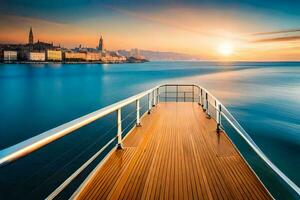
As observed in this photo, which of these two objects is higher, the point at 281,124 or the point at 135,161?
the point at 135,161

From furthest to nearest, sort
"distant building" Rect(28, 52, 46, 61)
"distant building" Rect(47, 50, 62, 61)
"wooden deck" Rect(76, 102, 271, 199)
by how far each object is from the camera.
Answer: "distant building" Rect(47, 50, 62, 61), "distant building" Rect(28, 52, 46, 61), "wooden deck" Rect(76, 102, 271, 199)

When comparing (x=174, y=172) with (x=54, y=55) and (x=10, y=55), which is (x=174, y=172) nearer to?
(x=10, y=55)

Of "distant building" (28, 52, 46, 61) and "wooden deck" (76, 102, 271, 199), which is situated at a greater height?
"distant building" (28, 52, 46, 61)

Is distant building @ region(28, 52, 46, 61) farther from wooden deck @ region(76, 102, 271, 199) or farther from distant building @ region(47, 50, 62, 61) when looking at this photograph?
wooden deck @ region(76, 102, 271, 199)

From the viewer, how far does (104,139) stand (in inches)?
496

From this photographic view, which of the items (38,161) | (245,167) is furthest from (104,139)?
(245,167)

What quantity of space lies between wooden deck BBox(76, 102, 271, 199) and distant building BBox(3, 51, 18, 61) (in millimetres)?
192900

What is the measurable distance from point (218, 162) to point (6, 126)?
1587 cm

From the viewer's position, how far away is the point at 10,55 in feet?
573

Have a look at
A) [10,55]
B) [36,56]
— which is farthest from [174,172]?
[10,55]

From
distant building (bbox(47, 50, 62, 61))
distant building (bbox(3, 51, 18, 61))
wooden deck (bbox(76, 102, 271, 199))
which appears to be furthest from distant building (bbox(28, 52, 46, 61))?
wooden deck (bbox(76, 102, 271, 199))

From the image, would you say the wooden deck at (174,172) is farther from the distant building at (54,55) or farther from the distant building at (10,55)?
the distant building at (54,55)

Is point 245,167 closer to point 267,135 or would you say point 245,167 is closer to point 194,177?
point 194,177

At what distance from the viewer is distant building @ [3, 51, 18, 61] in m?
173
